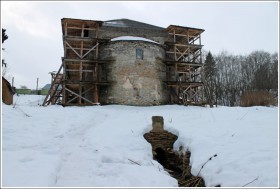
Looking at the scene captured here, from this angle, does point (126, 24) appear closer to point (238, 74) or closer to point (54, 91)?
point (54, 91)

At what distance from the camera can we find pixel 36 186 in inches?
191

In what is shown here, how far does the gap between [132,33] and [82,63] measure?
17.7ft

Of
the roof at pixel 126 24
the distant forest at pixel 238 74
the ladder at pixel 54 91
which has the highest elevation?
the roof at pixel 126 24

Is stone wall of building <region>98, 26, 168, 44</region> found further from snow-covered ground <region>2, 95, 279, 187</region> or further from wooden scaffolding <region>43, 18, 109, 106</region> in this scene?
snow-covered ground <region>2, 95, 279, 187</region>

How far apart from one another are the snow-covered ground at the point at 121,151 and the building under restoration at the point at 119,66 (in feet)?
27.7

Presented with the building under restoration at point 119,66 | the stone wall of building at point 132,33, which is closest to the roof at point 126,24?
the building under restoration at point 119,66

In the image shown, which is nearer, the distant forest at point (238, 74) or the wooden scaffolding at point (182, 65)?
the wooden scaffolding at point (182, 65)

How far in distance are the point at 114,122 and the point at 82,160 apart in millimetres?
5666

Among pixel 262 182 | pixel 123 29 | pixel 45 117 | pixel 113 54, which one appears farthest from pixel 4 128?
pixel 123 29

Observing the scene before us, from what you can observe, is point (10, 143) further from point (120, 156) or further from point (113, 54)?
point (113, 54)

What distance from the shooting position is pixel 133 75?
65.8ft

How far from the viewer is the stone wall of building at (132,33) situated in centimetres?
2292

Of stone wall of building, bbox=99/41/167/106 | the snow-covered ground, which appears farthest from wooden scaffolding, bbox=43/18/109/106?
the snow-covered ground

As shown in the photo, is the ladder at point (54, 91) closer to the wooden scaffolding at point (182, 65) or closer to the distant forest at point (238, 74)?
the wooden scaffolding at point (182, 65)
